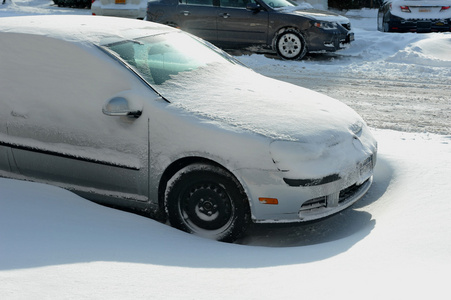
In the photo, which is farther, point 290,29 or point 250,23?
point 250,23

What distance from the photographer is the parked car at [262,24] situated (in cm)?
1279

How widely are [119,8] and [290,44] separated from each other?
6850mm

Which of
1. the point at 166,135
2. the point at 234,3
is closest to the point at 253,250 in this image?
the point at 166,135

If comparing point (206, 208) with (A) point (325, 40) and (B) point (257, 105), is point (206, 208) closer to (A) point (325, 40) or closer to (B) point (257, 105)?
(B) point (257, 105)

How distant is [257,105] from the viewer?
16.5ft

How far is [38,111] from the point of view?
511cm

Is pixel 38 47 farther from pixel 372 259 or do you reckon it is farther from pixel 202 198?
pixel 372 259

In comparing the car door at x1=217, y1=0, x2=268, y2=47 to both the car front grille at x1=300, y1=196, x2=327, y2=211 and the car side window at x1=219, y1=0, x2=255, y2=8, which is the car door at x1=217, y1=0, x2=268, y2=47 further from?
the car front grille at x1=300, y1=196, x2=327, y2=211

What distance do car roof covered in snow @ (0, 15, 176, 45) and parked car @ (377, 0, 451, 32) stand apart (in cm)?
995

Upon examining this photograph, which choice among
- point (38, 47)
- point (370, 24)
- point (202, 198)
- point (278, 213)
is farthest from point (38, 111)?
point (370, 24)

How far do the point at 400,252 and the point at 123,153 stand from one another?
2105 millimetres

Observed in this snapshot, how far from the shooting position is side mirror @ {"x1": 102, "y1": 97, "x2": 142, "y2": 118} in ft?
15.7

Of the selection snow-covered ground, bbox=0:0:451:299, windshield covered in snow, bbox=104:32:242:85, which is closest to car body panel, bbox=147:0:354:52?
snow-covered ground, bbox=0:0:451:299

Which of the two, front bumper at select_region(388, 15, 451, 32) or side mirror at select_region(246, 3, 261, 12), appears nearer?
side mirror at select_region(246, 3, 261, 12)
